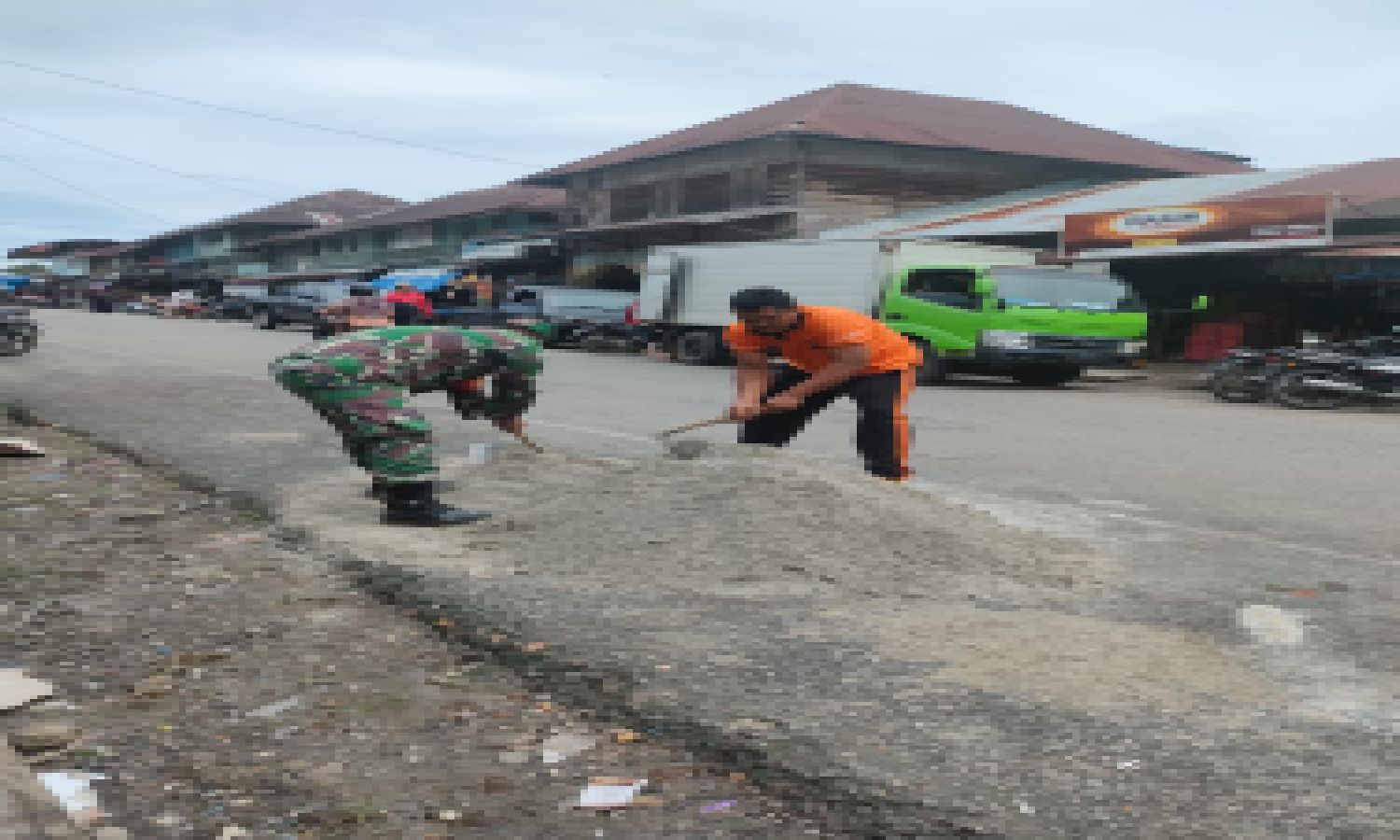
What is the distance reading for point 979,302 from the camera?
16391 millimetres

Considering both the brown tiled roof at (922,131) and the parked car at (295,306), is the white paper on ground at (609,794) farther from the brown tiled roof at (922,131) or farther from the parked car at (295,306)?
the parked car at (295,306)

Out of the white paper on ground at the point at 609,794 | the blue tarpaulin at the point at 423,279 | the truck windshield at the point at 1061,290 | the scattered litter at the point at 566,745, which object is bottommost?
the white paper on ground at the point at 609,794

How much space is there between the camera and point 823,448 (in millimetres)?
8516

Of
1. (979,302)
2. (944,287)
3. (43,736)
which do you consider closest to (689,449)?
(43,736)

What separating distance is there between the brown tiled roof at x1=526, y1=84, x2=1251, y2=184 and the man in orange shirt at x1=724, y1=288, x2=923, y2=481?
24.0 metres

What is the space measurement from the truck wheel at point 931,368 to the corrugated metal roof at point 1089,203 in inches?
211

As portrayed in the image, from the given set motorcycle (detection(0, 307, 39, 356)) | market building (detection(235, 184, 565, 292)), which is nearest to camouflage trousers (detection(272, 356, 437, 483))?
motorcycle (detection(0, 307, 39, 356))

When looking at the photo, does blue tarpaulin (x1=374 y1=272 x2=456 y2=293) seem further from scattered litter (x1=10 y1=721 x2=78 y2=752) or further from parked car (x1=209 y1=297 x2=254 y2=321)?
scattered litter (x1=10 y1=721 x2=78 y2=752)

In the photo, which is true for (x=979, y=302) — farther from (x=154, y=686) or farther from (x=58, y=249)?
(x=58, y=249)

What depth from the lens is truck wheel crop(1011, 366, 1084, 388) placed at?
17.1m

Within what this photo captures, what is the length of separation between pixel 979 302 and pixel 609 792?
48.4ft

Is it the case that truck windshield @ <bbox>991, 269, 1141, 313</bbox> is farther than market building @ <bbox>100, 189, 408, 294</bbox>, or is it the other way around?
market building @ <bbox>100, 189, 408, 294</bbox>

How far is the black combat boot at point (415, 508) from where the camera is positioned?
4781 millimetres

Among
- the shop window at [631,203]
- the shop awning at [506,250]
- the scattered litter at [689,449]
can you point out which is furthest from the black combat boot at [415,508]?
the shop awning at [506,250]
